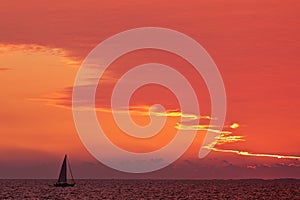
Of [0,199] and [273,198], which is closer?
[0,199]

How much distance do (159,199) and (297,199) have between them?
33081 millimetres

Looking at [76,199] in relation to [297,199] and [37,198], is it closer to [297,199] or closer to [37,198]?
[37,198]

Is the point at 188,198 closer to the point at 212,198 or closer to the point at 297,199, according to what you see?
the point at 212,198

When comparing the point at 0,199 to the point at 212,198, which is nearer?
the point at 0,199

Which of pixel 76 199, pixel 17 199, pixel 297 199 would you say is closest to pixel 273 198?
pixel 297 199

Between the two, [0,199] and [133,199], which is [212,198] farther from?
[0,199]

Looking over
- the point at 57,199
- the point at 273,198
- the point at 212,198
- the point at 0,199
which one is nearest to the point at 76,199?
the point at 57,199

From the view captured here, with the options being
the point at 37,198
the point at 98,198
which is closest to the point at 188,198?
the point at 98,198

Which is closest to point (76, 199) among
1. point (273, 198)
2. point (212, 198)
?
point (212, 198)

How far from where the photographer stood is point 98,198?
181 metres

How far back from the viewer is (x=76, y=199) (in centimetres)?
17475

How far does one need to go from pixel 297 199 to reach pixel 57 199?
186 ft

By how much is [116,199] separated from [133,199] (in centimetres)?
400

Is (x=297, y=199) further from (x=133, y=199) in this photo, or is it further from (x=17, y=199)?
(x=17, y=199)
